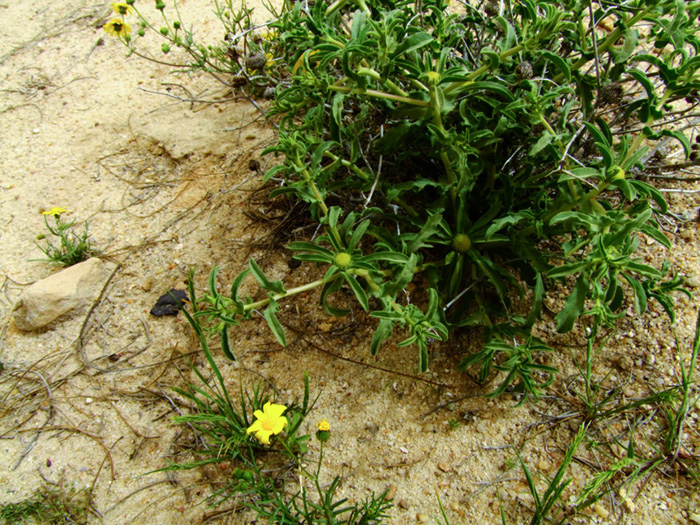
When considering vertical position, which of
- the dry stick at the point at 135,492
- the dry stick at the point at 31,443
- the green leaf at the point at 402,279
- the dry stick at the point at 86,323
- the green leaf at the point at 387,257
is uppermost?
the green leaf at the point at 387,257

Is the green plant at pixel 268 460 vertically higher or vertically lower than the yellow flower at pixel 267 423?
lower

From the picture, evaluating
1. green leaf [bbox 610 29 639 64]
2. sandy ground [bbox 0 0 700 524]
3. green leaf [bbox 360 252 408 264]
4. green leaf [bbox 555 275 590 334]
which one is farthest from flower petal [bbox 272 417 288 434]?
green leaf [bbox 610 29 639 64]

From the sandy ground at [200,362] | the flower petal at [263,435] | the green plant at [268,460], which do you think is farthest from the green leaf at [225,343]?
the sandy ground at [200,362]

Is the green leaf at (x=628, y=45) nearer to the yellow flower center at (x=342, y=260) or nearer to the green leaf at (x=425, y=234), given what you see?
the green leaf at (x=425, y=234)

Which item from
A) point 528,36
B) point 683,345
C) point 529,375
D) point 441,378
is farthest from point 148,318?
point 683,345

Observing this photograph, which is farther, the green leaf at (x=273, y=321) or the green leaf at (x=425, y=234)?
the green leaf at (x=425, y=234)

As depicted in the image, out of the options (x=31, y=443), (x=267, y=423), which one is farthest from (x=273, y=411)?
(x=31, y=443)

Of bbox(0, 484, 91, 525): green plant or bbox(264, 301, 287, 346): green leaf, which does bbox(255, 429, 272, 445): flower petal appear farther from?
bbox(0, 484, 91, 525): green plant

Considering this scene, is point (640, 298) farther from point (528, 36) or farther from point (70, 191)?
point (70, 191)
